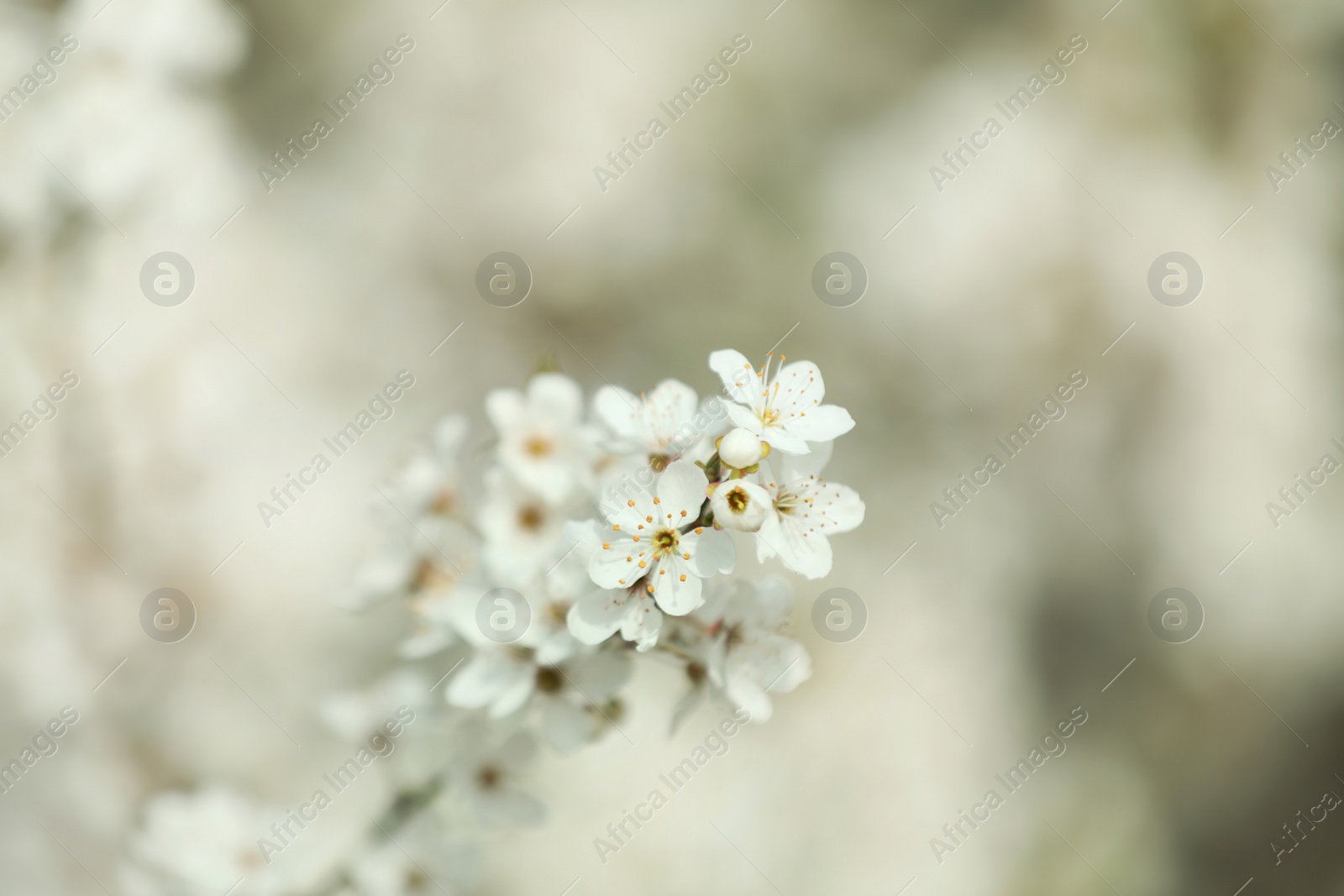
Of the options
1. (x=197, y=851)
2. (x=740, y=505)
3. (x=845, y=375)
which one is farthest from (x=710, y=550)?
(x=845, y=375)

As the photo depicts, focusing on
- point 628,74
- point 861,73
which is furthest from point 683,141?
point 861,73

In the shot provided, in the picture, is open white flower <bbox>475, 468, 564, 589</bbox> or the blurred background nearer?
open white flower <bbox>475, 468, 564, 589</bbox>

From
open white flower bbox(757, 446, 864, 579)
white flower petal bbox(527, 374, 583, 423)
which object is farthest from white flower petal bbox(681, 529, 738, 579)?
white flower petal bbox(527, 374, 583, 423)

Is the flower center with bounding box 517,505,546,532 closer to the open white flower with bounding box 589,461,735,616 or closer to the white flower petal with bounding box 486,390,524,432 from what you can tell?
the white flower petal with bounding box 486,390,524,432

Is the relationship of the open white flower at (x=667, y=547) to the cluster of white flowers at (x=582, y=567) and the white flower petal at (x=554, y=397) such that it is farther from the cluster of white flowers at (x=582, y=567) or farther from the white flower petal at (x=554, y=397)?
the white flower petal at (x=554, y=397)

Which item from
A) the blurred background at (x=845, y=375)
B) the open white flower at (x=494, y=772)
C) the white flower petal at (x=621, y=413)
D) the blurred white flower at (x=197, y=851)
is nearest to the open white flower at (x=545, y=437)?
the white flower petal at (x=621, y=413)

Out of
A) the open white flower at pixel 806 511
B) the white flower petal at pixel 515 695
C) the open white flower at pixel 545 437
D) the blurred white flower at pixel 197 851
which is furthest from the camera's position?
the blurred white flower at pixel 197 851

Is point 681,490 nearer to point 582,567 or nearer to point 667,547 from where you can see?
point 667,547
